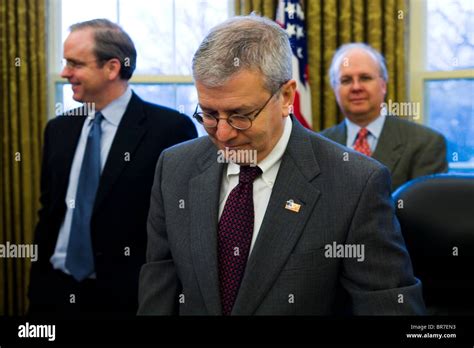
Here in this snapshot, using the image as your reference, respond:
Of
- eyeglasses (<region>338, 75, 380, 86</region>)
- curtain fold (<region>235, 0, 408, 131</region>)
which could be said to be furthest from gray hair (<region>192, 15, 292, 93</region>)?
curtain fold (<region>235, 0, 408, 131</region>)

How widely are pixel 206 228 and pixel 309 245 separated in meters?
0.22

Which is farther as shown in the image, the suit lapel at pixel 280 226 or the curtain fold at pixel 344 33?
the curtain fold at pixel 344 33

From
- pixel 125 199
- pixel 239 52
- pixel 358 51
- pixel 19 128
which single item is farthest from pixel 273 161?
pixel 19 128

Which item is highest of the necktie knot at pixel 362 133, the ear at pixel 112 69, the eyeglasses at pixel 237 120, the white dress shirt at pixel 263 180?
the ear at pixel 112 69

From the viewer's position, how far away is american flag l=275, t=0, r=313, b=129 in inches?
165

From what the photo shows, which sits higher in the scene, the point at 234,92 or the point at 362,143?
the point at 234,92

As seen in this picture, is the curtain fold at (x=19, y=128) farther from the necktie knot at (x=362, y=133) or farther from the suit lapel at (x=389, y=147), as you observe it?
the suit lapel at (x=389, y=147)

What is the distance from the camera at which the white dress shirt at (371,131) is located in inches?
124

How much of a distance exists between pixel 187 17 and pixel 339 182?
3321 millimetres

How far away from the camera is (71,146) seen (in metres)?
2.61

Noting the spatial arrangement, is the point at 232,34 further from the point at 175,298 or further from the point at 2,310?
the point at 2,310

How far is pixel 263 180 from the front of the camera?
1560 millimetres

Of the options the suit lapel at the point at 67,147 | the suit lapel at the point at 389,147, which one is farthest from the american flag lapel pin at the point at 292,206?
the suit lapel at the point at 389,147

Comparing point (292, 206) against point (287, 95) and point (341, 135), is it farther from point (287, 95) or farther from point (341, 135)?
point (341, 135)
